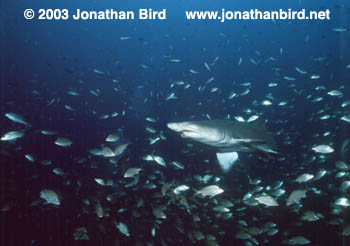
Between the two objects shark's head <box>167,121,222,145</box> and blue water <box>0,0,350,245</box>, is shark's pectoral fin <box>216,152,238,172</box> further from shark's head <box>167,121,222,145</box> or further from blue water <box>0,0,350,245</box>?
blue water <box>0,0,350,245</box>

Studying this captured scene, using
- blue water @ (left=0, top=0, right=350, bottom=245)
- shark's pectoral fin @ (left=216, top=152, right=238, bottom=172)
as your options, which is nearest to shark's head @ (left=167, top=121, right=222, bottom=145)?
shark's pectoral fin @ (left=216, top=152, right=238, bottom=172)

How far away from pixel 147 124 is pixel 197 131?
1927 centimetres

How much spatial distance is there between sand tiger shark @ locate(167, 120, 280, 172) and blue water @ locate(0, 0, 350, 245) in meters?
2.88

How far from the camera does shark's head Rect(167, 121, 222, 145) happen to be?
13.1 ft

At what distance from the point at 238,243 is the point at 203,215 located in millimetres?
1538

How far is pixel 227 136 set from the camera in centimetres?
437

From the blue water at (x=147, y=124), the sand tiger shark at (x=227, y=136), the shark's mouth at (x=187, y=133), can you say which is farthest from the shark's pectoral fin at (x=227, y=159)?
the blue water at (x=147, y=124)

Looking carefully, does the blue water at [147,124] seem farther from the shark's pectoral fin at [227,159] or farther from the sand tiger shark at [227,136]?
the sand tiger shark at [227,136]

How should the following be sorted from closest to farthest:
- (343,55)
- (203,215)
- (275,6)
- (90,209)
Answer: (203,215), (90,209), (275,6), (343,55)

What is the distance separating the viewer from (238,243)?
7844mm

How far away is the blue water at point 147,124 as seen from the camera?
807cm

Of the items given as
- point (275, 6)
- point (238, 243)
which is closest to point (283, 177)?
point (238, 243)

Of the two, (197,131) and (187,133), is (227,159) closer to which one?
(197,131)

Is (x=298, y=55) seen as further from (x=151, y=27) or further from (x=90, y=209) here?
(x=90, y=209)
